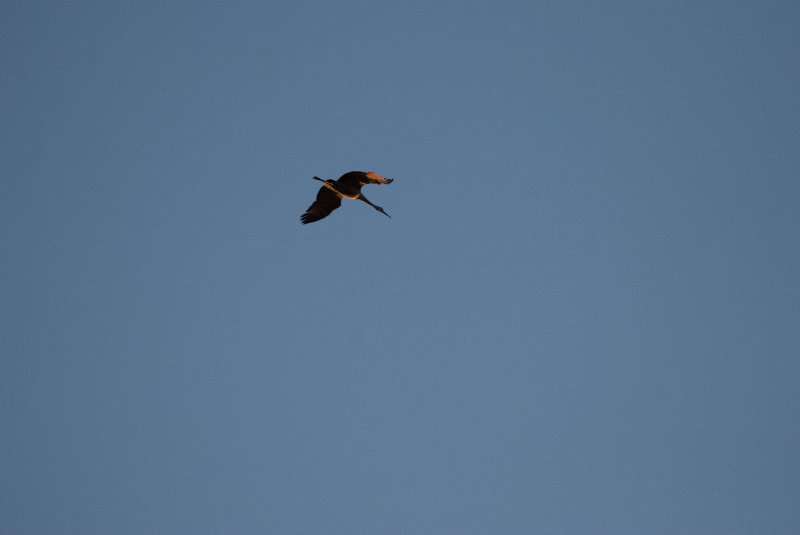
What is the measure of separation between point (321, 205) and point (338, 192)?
0.79m

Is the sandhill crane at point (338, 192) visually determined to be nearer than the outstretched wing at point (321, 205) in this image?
Yes

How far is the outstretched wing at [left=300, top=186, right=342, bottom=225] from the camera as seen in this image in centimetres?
2972

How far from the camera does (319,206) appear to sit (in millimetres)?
29828

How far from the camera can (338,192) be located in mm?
29391

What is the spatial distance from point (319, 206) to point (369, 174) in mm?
2314

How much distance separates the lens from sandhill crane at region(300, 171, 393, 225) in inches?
1120

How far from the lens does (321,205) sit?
29.8 m

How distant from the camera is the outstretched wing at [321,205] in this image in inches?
1170

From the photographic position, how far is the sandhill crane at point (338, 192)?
93.4 feet

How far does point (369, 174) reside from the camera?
2833 centimetres

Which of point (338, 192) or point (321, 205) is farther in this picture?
point (321, 205)

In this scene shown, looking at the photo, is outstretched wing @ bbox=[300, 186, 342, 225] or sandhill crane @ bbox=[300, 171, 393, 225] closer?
sandhill crane @ bbox=[300, 171, 393, 225]
